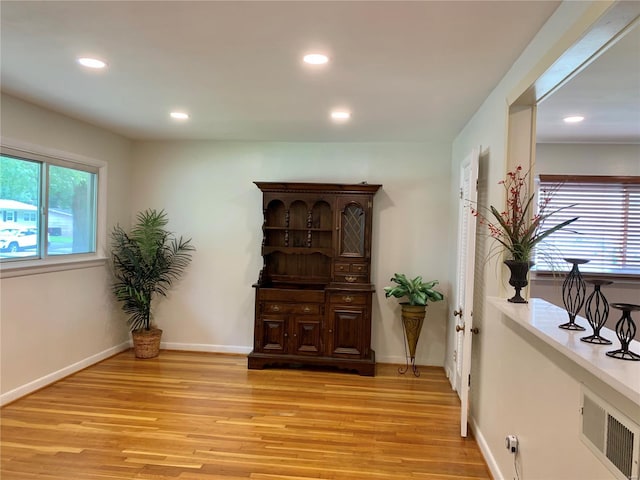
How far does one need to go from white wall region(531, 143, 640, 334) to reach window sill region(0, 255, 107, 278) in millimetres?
4855

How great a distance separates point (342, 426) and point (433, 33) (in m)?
2.77

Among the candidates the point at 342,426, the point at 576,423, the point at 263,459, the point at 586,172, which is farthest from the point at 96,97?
the point at 586,172

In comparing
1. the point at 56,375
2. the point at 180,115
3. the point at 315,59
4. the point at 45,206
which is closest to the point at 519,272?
the point at 315,59

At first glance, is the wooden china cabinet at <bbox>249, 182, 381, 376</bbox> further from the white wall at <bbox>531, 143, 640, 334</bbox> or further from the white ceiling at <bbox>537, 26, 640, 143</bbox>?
the white wall at <bbox>531, 143, 640, 334</bbox>

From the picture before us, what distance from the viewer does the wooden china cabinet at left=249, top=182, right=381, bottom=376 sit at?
4410 mm

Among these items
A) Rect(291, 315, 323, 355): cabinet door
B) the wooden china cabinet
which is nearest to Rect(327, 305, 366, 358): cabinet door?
the wooden china cabinet

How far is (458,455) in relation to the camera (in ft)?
9.32

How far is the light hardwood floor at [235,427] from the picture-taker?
8.59 ft

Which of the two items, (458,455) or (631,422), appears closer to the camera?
(631,422)

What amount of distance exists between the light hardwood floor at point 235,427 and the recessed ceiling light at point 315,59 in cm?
254

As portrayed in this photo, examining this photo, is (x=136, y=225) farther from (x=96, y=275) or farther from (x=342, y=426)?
(x=342, y=426)

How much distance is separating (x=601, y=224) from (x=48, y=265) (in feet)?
18.8

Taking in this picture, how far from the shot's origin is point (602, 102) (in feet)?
10.3

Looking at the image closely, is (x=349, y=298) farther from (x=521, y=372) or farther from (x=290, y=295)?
(x=521, y=372)
